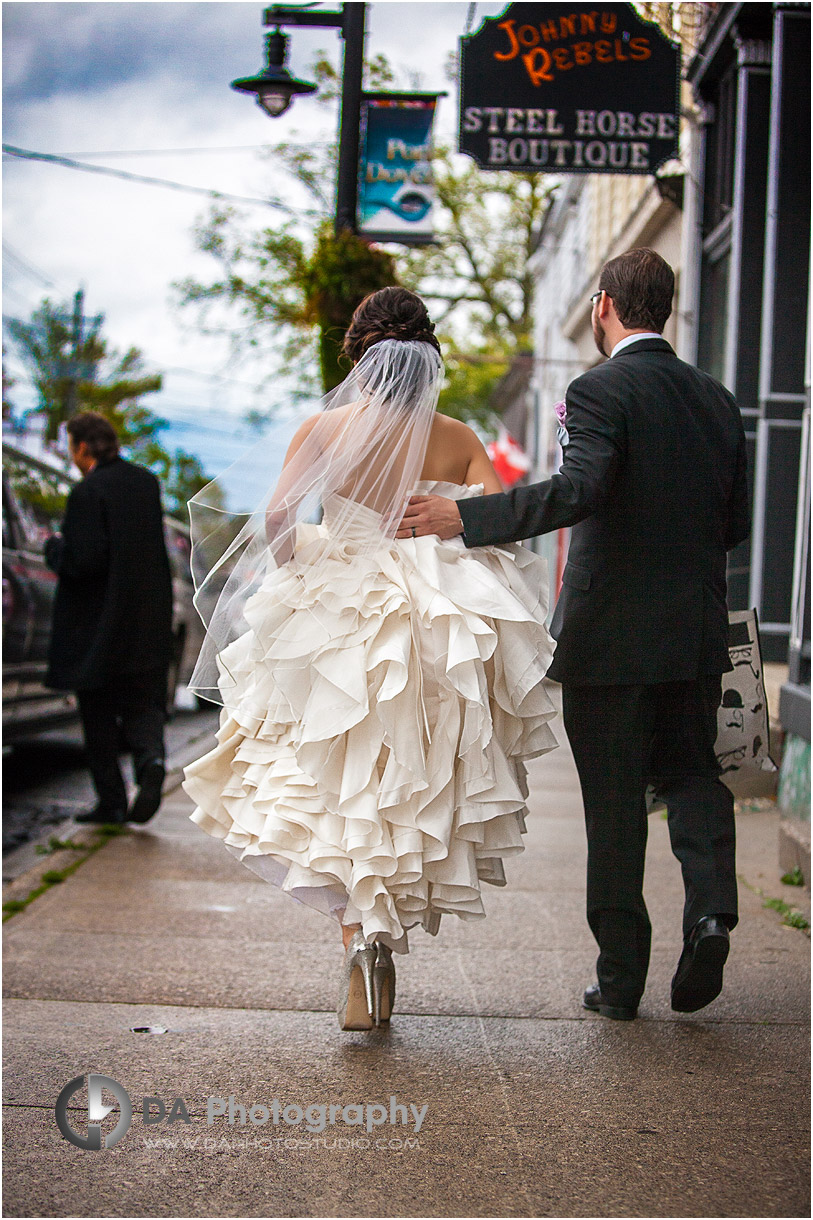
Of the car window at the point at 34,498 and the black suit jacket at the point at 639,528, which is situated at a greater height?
the car window at the point at 34,498

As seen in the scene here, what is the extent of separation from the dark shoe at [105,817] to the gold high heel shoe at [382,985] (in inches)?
118

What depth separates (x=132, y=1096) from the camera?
2818 mm

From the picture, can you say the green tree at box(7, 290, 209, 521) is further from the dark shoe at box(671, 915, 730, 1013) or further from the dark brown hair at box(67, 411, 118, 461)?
the dark shoe at box(671, 915, 730, 1013)

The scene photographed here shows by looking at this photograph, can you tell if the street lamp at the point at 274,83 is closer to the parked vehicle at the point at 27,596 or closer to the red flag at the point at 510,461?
the parked vehicle at the point at 27,596

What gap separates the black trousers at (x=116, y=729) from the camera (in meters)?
5.96

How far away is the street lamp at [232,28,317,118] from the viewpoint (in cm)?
779

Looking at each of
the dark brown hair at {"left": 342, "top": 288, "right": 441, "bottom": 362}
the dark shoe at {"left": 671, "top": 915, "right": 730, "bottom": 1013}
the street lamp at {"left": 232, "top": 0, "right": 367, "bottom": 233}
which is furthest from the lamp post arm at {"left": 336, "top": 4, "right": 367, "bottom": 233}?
the dark shoe at {"left": 671, "top": 915, "right": 730, "bottom": 1013}

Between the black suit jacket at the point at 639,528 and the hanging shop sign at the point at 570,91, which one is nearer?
the black suit jacket at the point at 639,528

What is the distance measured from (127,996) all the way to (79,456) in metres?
3.42

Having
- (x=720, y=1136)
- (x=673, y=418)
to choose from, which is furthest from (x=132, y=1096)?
(x=673, y=418)

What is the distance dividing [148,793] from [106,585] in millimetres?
1102

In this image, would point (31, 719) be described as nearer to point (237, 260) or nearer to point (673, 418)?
point (673, 418)

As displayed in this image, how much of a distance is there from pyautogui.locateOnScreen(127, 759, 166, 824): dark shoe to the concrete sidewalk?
905 mm

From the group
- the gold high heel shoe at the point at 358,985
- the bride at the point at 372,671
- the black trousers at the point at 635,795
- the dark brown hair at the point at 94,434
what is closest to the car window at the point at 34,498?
the dark brown hair at the point at 94,434
